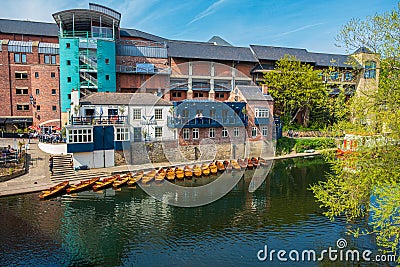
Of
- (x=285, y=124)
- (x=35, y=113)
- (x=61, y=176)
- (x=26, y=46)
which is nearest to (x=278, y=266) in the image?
(x=61, y=176)

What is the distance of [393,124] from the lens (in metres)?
11.7

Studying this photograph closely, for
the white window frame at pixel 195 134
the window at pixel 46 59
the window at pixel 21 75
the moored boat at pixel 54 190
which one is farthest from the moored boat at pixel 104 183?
the window at pixel 46 59

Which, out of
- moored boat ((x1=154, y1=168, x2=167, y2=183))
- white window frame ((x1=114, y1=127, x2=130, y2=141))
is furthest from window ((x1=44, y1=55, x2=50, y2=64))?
moored boat ((x1=154, y1=168, x2=167, y2=183))

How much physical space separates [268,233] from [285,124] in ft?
110

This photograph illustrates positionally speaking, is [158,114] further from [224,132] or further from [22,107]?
[22,107]

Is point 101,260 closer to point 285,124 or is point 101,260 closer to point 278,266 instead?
point 278,266

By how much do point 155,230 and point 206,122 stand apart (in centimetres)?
2004

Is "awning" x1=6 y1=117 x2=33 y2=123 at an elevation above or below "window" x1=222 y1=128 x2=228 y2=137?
above

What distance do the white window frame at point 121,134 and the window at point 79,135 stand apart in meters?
2.63

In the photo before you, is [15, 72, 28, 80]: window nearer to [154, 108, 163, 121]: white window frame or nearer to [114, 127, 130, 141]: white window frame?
[114, 127, 130, 141]: white window frame

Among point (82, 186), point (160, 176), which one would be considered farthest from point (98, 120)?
point (160, 176)

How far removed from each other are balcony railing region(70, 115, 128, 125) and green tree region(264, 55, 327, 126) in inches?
987

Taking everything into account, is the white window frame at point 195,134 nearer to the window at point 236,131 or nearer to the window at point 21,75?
the window at point 236,131

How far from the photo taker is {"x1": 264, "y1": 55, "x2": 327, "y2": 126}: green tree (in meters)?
47.5
